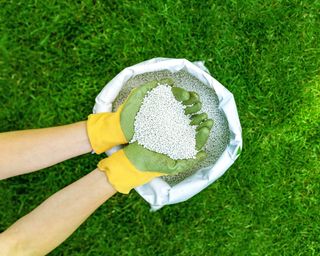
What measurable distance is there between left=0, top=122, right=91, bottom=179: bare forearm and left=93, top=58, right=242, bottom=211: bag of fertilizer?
0.12 meters

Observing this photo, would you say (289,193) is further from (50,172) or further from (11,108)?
(11,108)

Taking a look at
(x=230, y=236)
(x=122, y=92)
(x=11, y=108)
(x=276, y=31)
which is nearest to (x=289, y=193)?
(x=230, y=236)

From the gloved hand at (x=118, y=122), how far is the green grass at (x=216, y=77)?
211 mm

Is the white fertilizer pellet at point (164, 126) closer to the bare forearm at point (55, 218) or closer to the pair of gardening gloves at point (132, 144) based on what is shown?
the pair of gardening gloves at point (132, 144)

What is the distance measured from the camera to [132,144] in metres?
1.45

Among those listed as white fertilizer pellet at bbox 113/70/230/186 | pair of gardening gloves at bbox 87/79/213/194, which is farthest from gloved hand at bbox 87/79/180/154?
white fertilizer pellet at bbox 113/70/230/186

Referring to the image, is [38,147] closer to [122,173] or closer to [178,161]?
[122,173]

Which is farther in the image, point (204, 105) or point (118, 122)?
point (204, 105)

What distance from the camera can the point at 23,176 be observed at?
5.46ft

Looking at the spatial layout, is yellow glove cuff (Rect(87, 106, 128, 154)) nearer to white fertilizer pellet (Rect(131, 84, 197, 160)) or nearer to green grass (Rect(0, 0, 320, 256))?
white fertilizer pellet (Rect(131, 84, 197, 160))

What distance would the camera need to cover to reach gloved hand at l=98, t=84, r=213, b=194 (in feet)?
4.65

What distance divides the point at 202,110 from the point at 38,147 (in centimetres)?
50

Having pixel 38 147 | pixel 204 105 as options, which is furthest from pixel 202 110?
pixel 38 147

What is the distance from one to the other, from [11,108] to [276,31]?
883 millimetres
